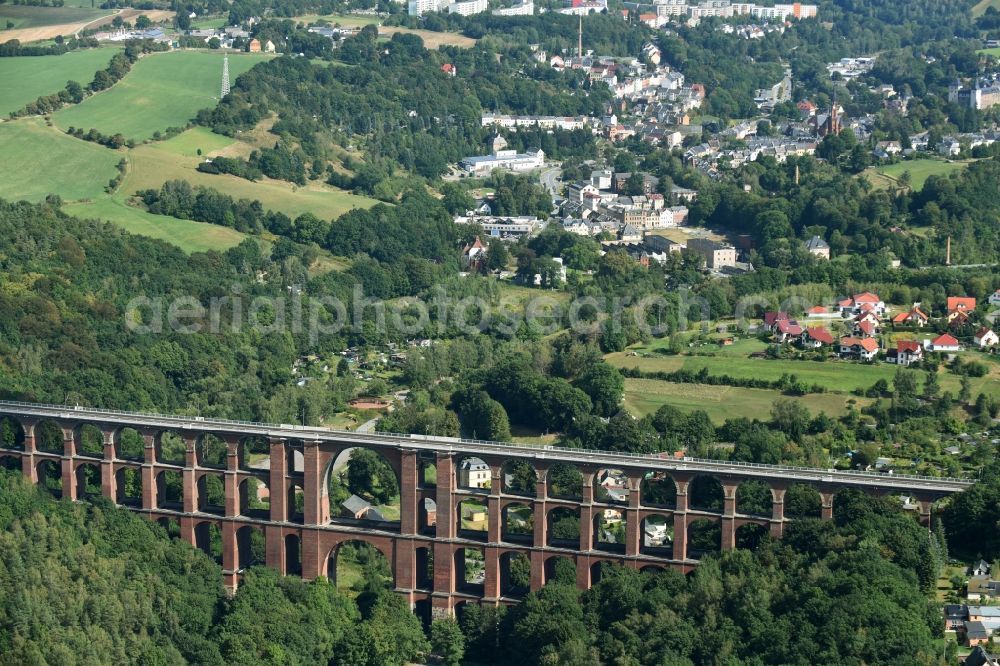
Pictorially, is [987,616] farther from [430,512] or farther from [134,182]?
[134,182]

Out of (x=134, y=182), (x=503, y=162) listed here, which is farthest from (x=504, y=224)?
(x=134, y=182)

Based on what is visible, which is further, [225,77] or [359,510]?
[225,77]

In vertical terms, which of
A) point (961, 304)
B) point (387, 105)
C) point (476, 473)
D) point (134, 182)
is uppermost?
point (387, 105)

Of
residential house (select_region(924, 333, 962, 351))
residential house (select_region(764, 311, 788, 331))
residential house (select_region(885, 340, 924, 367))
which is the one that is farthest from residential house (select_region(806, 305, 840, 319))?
residential house (select_region(885, 340, 924, 367))

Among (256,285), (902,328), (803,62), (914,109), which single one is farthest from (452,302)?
(803,62)

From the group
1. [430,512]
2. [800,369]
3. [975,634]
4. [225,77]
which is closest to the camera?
[975,634]

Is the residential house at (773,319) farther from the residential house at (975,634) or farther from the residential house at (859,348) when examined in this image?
the residential house at (975,634)

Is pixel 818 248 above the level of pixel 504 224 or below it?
above

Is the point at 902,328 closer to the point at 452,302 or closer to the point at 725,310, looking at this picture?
the point at 725,310
